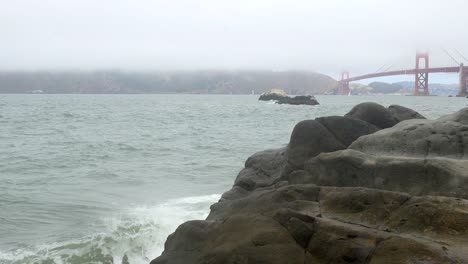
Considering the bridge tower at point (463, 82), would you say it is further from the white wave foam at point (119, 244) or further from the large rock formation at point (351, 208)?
the large rock formation at point (351, 208)

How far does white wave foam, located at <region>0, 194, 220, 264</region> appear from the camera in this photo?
21.3ft

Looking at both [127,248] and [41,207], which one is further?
[41,207]

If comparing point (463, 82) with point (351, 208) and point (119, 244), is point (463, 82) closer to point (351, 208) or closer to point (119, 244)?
point (119, 244)

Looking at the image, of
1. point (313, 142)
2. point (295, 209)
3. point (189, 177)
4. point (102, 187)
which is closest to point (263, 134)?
point (189, 177)

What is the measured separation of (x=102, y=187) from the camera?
11172 mm

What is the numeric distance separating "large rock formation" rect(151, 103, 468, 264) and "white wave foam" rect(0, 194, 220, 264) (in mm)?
1385

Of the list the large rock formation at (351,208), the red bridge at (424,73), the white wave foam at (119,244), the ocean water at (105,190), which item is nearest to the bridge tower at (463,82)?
the red bridge at (424,73)

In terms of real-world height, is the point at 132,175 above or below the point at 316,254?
below

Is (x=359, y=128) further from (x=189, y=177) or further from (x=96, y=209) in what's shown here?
(x=189, y=177)

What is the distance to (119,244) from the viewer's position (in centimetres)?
694

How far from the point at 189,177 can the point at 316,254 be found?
8750mm

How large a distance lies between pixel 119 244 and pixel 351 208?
3.64m

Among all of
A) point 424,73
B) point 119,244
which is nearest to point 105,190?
point 119,244

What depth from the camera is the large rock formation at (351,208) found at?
376cm
